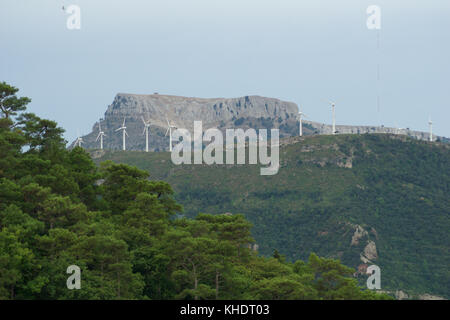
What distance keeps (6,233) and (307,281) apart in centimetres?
4062

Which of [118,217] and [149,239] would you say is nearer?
[149,239]

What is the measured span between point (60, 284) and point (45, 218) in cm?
1486

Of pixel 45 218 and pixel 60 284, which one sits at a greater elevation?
pixel 45 218

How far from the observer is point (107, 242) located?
98438 mm

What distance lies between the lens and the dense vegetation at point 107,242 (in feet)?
309

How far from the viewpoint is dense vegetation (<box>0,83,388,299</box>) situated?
9406 cm

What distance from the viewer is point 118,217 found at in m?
121

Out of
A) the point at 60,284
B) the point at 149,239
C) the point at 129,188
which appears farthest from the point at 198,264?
the point at 129,188

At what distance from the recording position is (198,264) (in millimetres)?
105375
